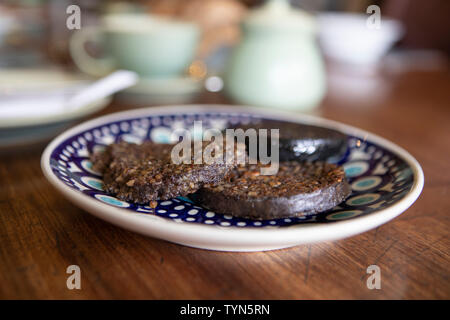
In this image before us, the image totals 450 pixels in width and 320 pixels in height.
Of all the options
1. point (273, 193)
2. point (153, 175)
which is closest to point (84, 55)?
point (153, 175)

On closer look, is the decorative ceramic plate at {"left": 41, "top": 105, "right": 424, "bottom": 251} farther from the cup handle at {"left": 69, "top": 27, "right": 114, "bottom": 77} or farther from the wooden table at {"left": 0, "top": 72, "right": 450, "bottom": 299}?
the cup handle at {"left": 69, "top": 27, "right": 114, "bottom": 77}

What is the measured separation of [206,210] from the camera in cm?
54

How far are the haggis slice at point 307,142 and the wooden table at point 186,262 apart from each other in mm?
173

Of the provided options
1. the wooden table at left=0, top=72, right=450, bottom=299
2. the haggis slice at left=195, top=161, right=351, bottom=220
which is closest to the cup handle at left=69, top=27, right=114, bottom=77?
the wooden table at left=0, top=72, right=450, bottom=299

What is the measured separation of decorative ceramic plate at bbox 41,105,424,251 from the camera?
0.40m

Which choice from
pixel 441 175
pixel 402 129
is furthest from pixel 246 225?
pixel 402 129

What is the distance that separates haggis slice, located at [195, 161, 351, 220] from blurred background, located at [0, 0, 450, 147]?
0.45 m

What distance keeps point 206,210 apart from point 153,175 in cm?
10

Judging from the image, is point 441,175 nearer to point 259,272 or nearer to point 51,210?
point 259,272

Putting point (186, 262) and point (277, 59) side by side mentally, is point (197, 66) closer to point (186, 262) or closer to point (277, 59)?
point (277, 59)

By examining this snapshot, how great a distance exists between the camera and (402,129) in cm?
110

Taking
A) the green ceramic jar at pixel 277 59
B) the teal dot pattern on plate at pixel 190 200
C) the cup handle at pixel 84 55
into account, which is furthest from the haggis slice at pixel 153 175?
the cup handle at pixel 84 55

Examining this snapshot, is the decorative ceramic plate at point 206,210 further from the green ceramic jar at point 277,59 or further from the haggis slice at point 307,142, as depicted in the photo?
the green ceramic jar at point 277,59

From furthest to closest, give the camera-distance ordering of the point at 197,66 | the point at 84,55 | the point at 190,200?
the point at 197,66 < the point at 84,55 < the point at 190,200
